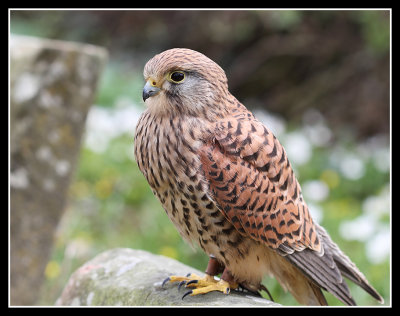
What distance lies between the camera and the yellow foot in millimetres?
2753

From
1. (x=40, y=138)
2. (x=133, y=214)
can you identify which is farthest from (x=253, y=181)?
(x=133, y=214)

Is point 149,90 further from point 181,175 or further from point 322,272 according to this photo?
point 322,272

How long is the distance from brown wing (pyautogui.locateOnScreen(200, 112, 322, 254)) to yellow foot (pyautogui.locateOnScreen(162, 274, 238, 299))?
31cm

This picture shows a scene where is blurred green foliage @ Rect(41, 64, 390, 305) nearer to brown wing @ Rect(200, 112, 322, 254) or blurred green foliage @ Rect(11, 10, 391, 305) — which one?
blurred green foliage @ Rect(11, 10, 391, 305)

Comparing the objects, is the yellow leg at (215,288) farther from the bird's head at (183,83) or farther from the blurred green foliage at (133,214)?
the blurred green foliage at (133,214)

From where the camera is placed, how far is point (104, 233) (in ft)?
17.1

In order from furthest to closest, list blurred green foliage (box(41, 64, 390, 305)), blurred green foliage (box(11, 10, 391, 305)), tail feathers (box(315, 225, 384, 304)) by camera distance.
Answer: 1. blurred green foliage (box(11, 10, 391, 305))
2. blurred green foliage (box(41, 64, 390, 305))
3. tail feathers (box(315, 225, 384, 304))

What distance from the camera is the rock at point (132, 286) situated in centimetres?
274

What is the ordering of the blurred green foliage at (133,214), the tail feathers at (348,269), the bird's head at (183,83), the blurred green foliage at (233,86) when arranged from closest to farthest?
1. the bird's head at (183,83)
2. the tail feathers at (348,269)
3. the blurred green foliage at (133,214)
4. the blurred green foliage at (233,86)

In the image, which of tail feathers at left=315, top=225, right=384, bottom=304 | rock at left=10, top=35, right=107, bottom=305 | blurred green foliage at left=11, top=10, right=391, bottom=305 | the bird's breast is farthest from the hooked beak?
blurred green foliage at left=11, top=10, right=391, bottom=305

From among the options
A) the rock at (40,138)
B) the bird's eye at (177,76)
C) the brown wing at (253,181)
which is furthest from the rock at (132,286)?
the bird's eye at (177,76)

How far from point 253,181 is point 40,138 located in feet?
6.01

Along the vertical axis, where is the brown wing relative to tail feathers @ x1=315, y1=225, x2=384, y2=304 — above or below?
above
